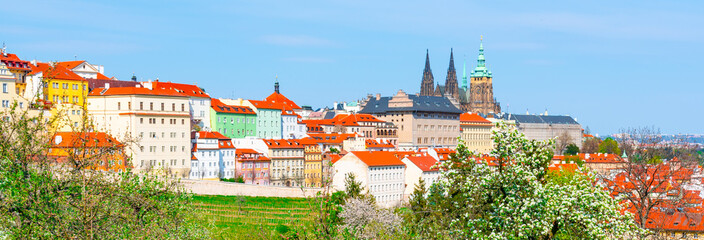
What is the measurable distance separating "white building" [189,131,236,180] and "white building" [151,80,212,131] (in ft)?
21.6

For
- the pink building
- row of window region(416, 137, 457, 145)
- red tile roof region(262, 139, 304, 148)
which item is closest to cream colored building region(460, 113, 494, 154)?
row of window region(416, 137, 457, 145)

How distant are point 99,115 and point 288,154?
24.5 meters

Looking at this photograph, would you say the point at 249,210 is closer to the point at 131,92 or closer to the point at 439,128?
the point at 131,92

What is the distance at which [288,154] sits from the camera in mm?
100625

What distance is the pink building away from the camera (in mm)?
94062

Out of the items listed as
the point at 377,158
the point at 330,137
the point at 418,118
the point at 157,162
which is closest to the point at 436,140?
the point at 418,118

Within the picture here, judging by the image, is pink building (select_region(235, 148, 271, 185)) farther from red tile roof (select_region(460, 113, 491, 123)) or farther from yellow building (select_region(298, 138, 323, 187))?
red tile roof (select_region(460, 113, 491, 123))

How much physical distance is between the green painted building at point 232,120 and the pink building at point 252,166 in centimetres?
899

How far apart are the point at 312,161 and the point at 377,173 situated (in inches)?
613

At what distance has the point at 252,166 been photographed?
313 feet

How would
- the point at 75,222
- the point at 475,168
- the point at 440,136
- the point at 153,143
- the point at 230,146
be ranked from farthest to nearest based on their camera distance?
the point at 440,136
the point at 230,146
the point at 153,143
the point at 475,168
the point at 75,222

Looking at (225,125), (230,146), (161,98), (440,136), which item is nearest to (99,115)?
(161,98)

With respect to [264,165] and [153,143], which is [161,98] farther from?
[264,165]

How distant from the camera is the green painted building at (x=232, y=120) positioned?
10419 centimetres
